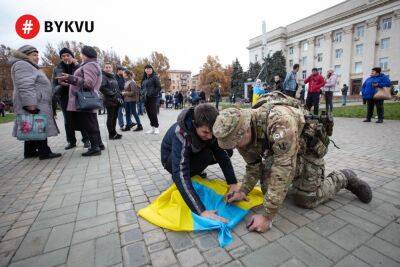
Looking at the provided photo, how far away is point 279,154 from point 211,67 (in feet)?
204

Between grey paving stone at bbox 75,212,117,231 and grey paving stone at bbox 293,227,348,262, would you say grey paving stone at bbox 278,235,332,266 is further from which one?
grey paving stone at bbox 75,212,117,231

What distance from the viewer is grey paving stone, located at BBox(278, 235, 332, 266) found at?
1603 millimetres

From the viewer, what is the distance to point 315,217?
2145mm

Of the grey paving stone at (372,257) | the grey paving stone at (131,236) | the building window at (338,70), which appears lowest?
the grey paving stone at (131,236)

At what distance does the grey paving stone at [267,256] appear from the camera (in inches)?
63.7

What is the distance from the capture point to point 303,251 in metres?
1.71

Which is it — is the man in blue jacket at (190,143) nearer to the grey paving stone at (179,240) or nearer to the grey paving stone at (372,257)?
the grey paving stone at (179,240)

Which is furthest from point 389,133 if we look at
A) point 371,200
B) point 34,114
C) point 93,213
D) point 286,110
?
point 34,114

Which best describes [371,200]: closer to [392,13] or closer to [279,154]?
[279,154]

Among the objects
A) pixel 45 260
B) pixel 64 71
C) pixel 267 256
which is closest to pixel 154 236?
pixel 45 260

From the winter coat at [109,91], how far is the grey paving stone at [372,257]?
5742 millimetres

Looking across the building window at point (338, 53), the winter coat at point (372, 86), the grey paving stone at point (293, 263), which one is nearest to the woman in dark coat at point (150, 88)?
the grey paving stone at point (293, 263)

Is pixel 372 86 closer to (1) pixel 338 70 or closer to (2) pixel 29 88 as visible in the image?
(2) pixel 29 88

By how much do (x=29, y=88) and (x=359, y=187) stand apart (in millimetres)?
4976
